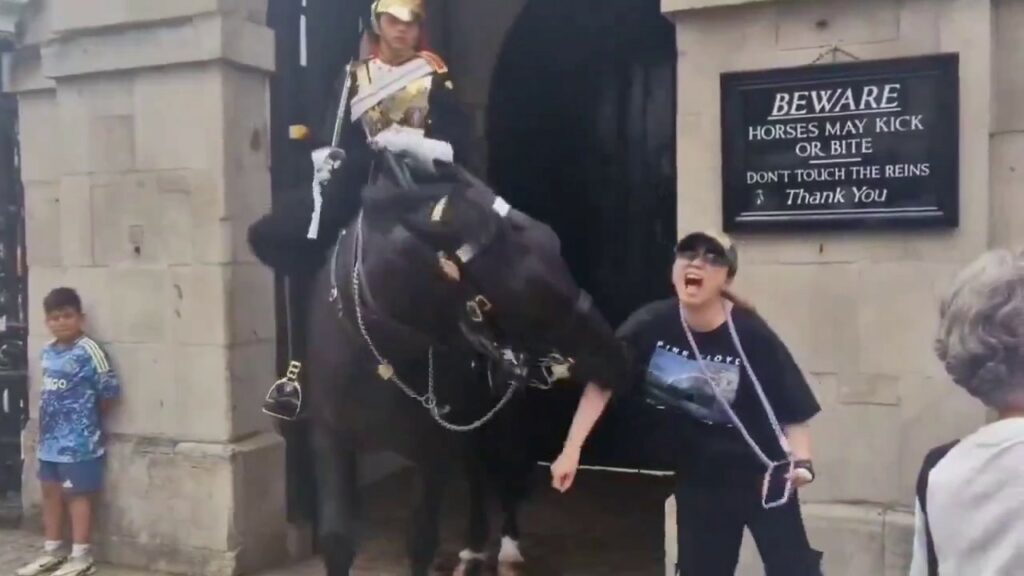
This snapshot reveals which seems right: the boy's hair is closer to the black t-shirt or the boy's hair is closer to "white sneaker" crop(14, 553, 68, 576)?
"white sneaker" crop(14, 553, 68, 576)

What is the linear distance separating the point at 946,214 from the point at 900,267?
26 cm

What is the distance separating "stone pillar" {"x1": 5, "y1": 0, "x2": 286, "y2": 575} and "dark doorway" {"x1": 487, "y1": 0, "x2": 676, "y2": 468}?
7.94 feet

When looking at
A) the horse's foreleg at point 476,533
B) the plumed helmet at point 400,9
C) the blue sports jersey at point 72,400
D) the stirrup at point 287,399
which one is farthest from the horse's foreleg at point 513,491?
the blue sports jersey at point 72,400

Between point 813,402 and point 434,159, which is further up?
point 434,159

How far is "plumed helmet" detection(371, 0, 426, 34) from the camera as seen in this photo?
4176mm

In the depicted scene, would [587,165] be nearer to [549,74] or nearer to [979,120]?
[549,74]

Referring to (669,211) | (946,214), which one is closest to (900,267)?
(946,214)

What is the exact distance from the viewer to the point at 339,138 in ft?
13.9

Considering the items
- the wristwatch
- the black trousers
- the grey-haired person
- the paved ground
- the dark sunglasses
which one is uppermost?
the dark sunglasses

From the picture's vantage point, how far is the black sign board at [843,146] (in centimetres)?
413

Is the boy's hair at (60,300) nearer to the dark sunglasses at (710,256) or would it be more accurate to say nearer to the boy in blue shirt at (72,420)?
the boy in blue shirt at (72,420)

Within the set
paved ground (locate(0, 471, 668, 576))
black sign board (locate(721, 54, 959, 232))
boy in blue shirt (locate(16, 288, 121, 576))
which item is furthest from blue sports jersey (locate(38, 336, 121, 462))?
black sign board (locate(721, 54, 959, 232))

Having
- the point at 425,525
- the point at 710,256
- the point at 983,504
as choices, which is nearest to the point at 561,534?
the point at 425,525

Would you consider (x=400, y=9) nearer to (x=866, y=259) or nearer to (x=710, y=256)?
(x=710, y=256)
